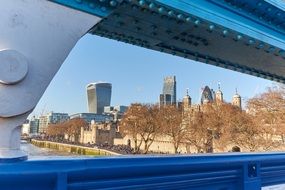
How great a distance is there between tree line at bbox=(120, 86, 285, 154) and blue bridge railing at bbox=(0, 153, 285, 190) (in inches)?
936

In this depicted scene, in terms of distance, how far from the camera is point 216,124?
36.7 metres

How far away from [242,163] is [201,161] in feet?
1.68

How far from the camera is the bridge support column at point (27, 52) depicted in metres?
1.97

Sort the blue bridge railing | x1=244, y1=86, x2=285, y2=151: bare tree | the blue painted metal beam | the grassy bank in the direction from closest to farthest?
the blue bridge railing < the blue painted metal beam < x1=244, y1=86, x2=285, y2=151: bare tree < the grassy bank

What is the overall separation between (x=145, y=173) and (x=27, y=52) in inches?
44.4

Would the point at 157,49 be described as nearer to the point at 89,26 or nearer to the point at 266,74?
the point at 89,26

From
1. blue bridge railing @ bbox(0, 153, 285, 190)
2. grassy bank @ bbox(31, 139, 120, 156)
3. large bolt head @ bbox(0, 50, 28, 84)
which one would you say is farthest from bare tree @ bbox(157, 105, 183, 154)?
large bolt head @ bbox(0, 50, 28, 84)

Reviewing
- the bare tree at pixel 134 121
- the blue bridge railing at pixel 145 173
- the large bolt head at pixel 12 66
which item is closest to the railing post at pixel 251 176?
the blue bridge railing at pixel 145 173

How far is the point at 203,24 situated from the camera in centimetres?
303

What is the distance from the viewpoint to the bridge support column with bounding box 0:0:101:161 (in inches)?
77.7

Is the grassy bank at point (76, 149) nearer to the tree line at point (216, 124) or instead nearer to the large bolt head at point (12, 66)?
the tree line at point (216, 124)

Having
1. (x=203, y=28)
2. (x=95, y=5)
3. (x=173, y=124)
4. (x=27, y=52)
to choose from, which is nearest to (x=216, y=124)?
(x=173, y=124)

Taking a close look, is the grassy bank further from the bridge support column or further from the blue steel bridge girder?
the bridge support column

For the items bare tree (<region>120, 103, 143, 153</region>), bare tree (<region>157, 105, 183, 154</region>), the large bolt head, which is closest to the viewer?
the large bolt head
